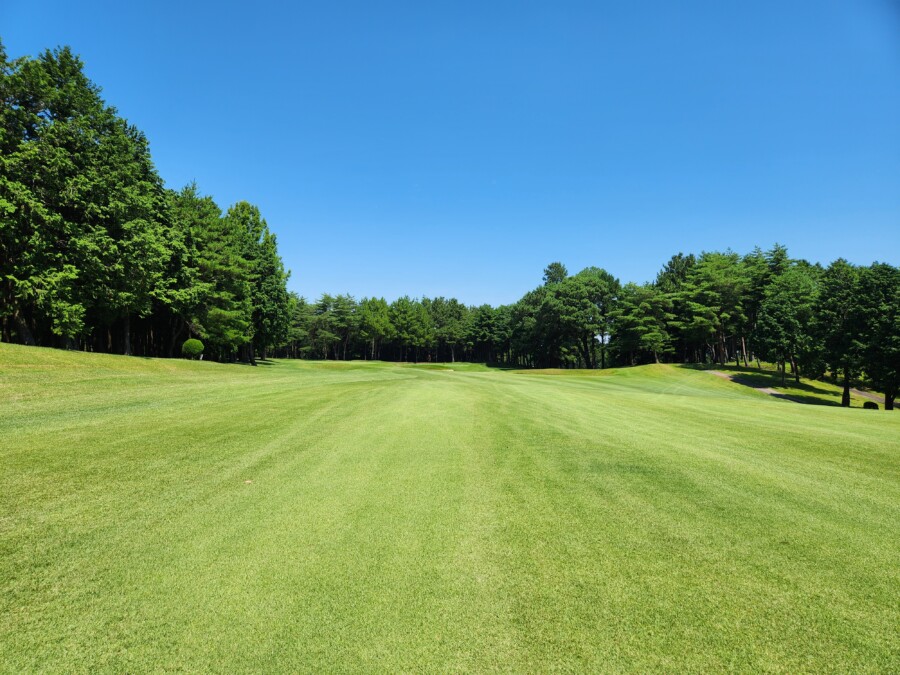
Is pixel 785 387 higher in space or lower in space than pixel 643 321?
lower

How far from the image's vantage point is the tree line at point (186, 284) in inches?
846

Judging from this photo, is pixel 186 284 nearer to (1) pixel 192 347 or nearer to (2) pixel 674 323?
(1) pixel 192 347

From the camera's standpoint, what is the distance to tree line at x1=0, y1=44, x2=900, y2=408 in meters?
21.5

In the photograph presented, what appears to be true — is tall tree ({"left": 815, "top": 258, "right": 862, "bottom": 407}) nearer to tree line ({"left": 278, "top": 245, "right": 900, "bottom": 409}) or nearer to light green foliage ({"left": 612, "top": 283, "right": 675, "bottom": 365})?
tree line ({"left": 278, "top": 245, "right": 900, "bottom": 409})

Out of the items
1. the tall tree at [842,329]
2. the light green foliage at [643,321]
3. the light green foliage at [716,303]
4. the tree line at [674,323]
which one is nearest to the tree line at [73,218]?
the tree line at [674,323]

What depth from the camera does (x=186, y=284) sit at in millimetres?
32531

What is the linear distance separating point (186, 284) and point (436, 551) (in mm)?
36803

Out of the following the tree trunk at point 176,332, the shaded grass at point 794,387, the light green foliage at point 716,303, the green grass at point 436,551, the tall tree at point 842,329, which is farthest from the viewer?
the light green foliage at point 716,303

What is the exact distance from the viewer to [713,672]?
2543 millimetres

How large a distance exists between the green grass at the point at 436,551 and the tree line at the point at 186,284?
796 inches

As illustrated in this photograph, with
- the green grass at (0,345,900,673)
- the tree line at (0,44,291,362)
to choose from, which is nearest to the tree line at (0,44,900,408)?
the tree line at (0,44,291,362)

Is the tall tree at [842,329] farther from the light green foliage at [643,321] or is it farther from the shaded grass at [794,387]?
the light green foliage at [643,321]

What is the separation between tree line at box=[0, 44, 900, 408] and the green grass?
20.2 m

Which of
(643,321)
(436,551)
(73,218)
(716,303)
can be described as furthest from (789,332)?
(73,218)
